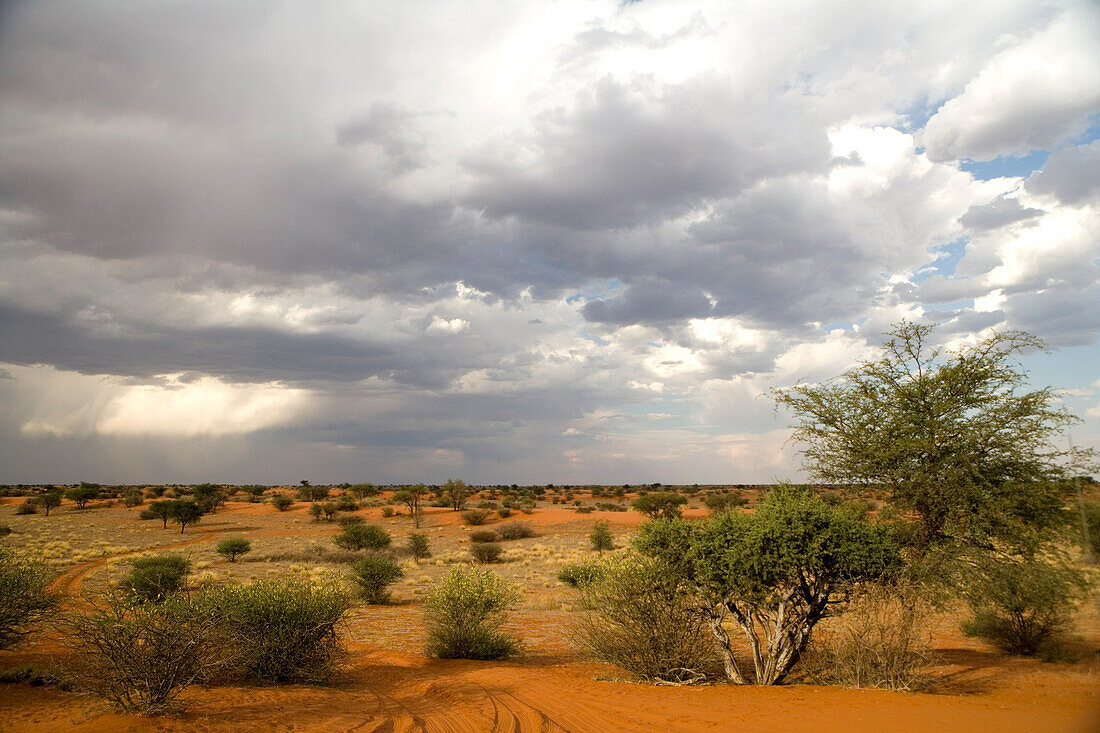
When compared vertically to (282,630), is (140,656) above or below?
above

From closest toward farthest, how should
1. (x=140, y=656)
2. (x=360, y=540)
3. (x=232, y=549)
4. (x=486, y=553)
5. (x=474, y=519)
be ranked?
1. (x=140, y=656)
2. (x=232, y=549)
3. (x=486, y=553)
4. (x=360, y=540)
5. (x=474, y=519)

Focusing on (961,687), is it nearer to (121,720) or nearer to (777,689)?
(777,689)

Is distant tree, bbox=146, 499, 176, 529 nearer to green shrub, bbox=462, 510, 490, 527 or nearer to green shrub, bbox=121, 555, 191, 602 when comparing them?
green shrub, bbox=462, 510, 490, 527

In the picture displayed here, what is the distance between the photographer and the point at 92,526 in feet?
156

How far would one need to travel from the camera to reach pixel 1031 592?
36.4ft

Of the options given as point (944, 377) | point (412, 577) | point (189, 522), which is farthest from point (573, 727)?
point (189, 522)

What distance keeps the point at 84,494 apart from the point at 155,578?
2329 inches

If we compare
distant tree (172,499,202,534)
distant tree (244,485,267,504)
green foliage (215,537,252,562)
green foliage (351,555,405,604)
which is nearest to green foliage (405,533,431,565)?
green foliage (215,537,252,562)

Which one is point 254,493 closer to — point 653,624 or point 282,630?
point 282,630

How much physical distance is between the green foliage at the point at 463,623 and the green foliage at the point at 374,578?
Answer: 8.92m

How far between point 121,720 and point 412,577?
857 inches

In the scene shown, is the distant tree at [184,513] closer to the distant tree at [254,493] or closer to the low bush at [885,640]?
the distant tree at [254,493]

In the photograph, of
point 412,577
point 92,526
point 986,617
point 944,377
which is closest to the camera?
point 944,377

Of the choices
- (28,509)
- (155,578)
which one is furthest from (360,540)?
(28,509)
